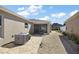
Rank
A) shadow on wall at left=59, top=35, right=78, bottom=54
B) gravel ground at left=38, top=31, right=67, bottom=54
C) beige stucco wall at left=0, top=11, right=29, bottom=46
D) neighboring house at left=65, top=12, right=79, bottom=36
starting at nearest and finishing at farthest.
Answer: shadow on wall at left=59, top=35, right=78, bottom=54, gravel ground at left=38, top=31, right=67, bottom=54, beige stucco wall at left=0, top=11, right=29, bottom=46, neighboring house at left=65, top=12, right=79, bottom=36

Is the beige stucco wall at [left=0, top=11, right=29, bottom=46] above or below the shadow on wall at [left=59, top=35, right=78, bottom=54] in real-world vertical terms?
above

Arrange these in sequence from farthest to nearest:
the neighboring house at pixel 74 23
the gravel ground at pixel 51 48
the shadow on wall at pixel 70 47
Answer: the neighboring house at pixel 74 23
the gravel ground at pixel 51 48
the shadow on wall at pixel 70 47

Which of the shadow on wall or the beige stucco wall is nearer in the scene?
the shadow on wall

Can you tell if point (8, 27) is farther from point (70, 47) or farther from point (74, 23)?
point (74, 23)

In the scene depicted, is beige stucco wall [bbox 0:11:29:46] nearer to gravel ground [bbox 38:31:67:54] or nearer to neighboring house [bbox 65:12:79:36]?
gravel ground [bbox 38:31:67:54]

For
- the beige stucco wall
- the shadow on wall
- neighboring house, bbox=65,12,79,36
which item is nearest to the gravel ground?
the shadow on wall

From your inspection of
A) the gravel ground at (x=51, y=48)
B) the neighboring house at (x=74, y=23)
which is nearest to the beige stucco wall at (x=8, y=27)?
the gravel ground at (x=51, y=48)

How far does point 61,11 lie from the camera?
29.9 feet

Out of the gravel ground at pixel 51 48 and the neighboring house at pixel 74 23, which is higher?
the neighboring house at pixel 74 23

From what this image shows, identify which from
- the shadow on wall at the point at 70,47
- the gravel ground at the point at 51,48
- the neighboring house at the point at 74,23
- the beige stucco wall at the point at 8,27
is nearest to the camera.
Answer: the shadow on wall at the point at 70,47

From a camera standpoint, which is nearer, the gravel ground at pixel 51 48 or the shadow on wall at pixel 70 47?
the shadow on wall at pixel 70 47

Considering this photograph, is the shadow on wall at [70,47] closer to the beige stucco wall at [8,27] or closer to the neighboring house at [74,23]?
the neighboring house at [74,23]
